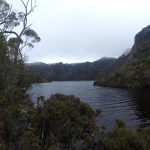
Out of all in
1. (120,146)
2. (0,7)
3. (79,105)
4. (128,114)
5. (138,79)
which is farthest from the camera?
(138,79)

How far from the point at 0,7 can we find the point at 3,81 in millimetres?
17079

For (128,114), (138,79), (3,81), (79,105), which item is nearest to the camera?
(79,105)

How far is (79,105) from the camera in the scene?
2247cm

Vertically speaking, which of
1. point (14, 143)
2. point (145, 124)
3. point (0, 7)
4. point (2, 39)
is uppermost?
point (0, 7)

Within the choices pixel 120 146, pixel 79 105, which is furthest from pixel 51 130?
pixel 79 105

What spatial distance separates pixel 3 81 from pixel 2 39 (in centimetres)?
629

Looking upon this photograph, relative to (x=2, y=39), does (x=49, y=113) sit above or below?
below

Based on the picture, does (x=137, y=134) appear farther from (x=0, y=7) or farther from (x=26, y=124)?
(x=0, y=7)

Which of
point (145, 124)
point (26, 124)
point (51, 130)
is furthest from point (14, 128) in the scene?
point (145, 124)

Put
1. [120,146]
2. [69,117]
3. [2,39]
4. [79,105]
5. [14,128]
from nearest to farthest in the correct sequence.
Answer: [120,146], [14,128], [69,117], [79,105], [2,39]

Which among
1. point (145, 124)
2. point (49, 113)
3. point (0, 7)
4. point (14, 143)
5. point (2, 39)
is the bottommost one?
point (145, 124)

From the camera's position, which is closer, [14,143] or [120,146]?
[120,146]

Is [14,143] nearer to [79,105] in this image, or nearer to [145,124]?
[79,105]

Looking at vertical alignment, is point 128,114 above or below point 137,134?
below
